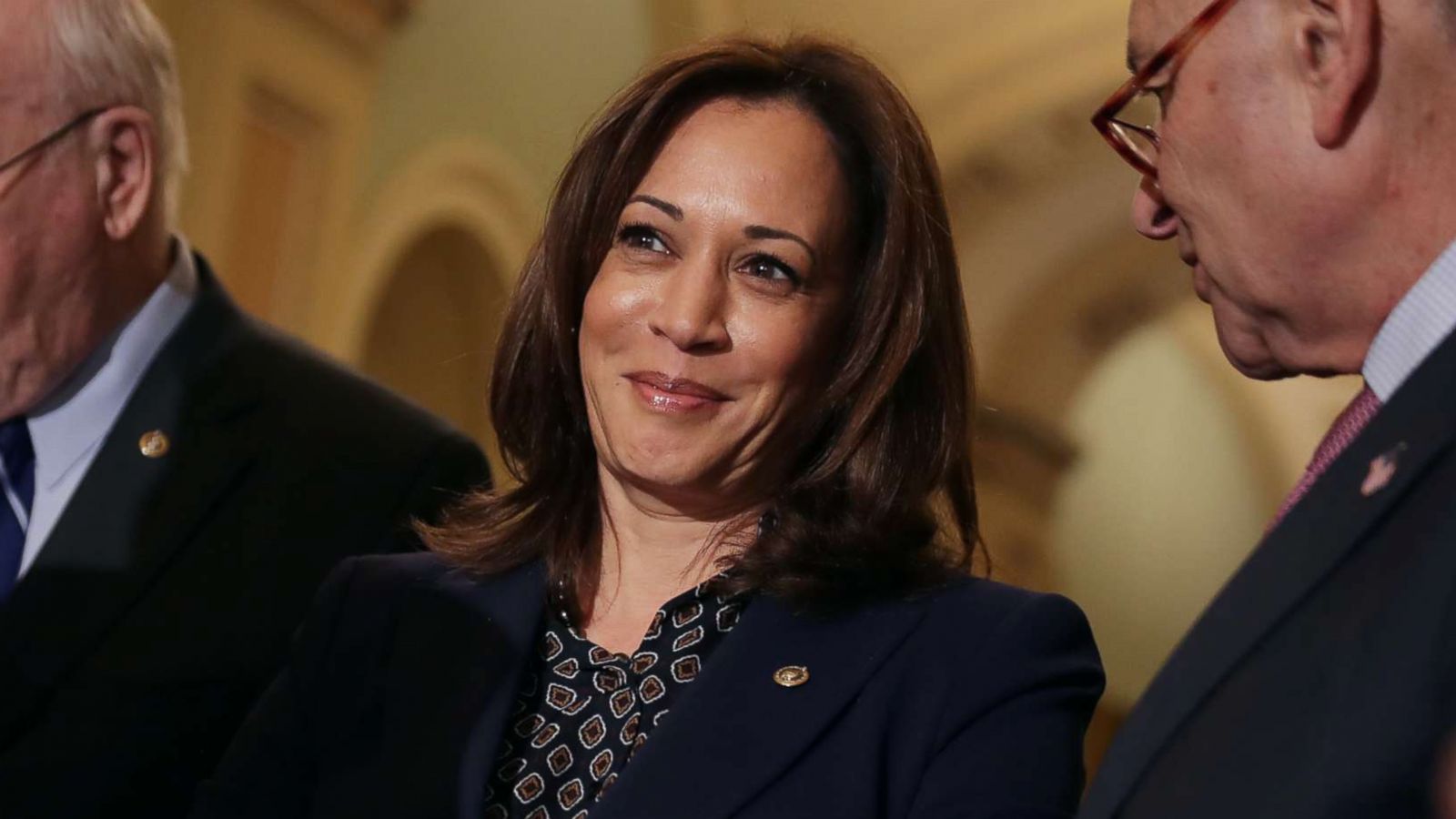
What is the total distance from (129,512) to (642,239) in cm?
94

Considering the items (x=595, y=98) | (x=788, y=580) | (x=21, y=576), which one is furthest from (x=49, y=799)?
(x=595, y=98)

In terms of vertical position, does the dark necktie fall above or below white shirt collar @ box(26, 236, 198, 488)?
below

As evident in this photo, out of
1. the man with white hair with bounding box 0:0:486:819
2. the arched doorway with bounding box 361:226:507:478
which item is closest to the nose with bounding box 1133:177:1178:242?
the man with white hair with bounding box 0:0:486:819

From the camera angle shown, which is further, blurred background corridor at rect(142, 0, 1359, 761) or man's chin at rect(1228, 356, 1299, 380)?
blurred background corridor at rect(142, 0, 1359, 761)

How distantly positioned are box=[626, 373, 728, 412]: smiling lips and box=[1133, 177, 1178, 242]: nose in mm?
632

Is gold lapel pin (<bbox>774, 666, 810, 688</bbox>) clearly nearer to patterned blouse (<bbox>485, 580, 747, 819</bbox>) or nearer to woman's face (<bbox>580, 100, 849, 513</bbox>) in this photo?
patterned blouse (<bbox>485, 580, 747, 819</bbox>)

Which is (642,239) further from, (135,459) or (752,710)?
(135,459)

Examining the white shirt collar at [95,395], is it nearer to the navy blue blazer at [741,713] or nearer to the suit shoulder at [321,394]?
the suit shoulder at [321,394]

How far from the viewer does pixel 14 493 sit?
8.70 ft

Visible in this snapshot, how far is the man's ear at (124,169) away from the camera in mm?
2783

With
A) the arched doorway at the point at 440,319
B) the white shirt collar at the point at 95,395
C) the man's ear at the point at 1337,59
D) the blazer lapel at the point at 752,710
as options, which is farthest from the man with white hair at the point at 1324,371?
the arched doorway at the point at 440,319

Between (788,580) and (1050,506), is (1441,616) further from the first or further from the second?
(1050,506)

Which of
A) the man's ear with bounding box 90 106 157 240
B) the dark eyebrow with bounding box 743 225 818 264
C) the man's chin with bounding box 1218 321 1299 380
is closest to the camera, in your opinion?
the man's chin with bounding box 1218 321 1299 380

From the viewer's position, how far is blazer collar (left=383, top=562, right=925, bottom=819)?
1.94 m
